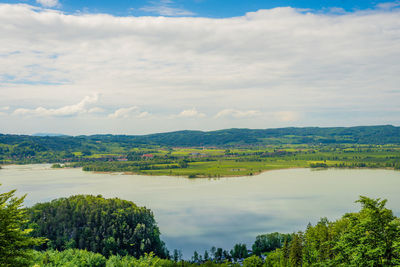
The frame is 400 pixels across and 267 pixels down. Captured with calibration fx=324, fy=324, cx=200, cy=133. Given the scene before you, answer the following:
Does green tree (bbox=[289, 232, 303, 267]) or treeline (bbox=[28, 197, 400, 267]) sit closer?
treeline (bbox=[28, 197, 400, 267])

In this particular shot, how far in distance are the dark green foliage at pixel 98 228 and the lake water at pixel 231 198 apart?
2863 mm

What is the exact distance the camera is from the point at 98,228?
3631 centimetres

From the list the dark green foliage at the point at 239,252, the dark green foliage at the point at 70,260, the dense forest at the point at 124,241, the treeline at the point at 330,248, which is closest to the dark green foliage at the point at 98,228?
the dense forest at the point at 124,241

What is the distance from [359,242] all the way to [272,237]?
25534mm

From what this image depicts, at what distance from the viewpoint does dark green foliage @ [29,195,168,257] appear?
3409 cm

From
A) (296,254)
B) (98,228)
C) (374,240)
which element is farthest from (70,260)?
(374,240)

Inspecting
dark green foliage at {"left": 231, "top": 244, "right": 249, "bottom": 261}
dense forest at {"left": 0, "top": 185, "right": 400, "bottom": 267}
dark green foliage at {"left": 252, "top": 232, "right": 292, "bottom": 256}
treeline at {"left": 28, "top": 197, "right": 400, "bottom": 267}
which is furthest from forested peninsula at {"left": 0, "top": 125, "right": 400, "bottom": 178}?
treeline at {"left": 28, "top": 197, "right": 400, "bottom": 267}

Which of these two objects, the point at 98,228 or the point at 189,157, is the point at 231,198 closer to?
the point at 98,228

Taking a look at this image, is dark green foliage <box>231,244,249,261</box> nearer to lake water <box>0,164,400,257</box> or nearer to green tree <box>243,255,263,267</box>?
lake water <box>0,164,400,257</box>

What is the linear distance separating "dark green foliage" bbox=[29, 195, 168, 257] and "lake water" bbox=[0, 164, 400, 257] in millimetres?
2863

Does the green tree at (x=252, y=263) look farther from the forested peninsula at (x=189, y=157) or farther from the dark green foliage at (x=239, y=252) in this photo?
the forested peninsula at (x=189, y=157)

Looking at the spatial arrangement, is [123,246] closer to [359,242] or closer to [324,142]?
[359,242]

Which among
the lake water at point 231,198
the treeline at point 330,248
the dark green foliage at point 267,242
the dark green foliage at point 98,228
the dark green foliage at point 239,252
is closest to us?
the treeline at point 330,248

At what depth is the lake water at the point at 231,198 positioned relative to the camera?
38.8 metres
